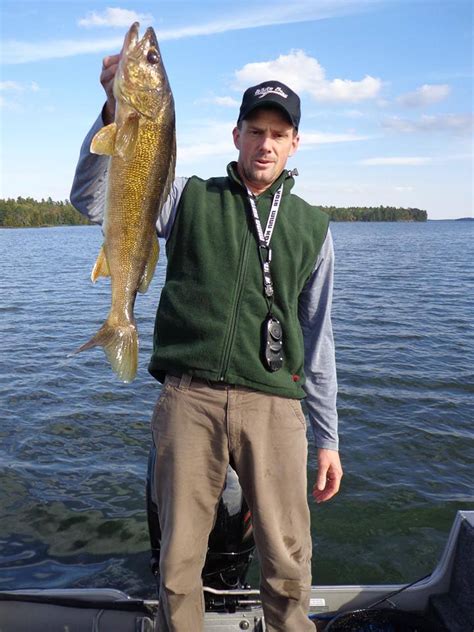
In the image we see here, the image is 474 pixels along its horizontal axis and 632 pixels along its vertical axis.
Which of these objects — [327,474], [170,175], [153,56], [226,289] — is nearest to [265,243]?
[226,289]

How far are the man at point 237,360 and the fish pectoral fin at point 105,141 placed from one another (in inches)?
9.7

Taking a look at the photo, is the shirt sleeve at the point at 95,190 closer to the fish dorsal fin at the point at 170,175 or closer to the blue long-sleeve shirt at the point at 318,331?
the blue long-sleeve shirt at the point at 318,331

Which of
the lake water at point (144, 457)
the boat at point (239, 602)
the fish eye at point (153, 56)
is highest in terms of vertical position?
the fish eye at point (153, 56)

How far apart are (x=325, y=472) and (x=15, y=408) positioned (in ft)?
26.7

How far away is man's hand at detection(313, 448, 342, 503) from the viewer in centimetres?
358

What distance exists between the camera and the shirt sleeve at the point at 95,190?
9.91 feet

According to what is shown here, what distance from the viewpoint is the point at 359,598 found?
4109mm

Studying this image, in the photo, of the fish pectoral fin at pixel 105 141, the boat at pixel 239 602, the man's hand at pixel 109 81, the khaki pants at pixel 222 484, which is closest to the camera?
the fish pectoral fin at pixel 105 141

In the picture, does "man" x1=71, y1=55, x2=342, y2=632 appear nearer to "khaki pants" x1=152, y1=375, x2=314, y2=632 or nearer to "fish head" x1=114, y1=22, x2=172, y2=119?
"khaki pants" x1=152, y1=375, x2=314, y2=632

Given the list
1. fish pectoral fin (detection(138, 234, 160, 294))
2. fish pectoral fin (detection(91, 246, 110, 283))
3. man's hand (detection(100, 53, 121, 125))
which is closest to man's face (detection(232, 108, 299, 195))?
fish pectoral fin (detection(138, 234, 160, 294))

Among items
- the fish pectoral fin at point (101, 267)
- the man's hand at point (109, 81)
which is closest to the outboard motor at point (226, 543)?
the fish pectoral fin at point (101, 267)

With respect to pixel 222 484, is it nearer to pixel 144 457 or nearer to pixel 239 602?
pixel 239 602

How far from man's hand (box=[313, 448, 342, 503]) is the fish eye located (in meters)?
2.34

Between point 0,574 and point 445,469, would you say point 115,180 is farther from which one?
point 445,469
